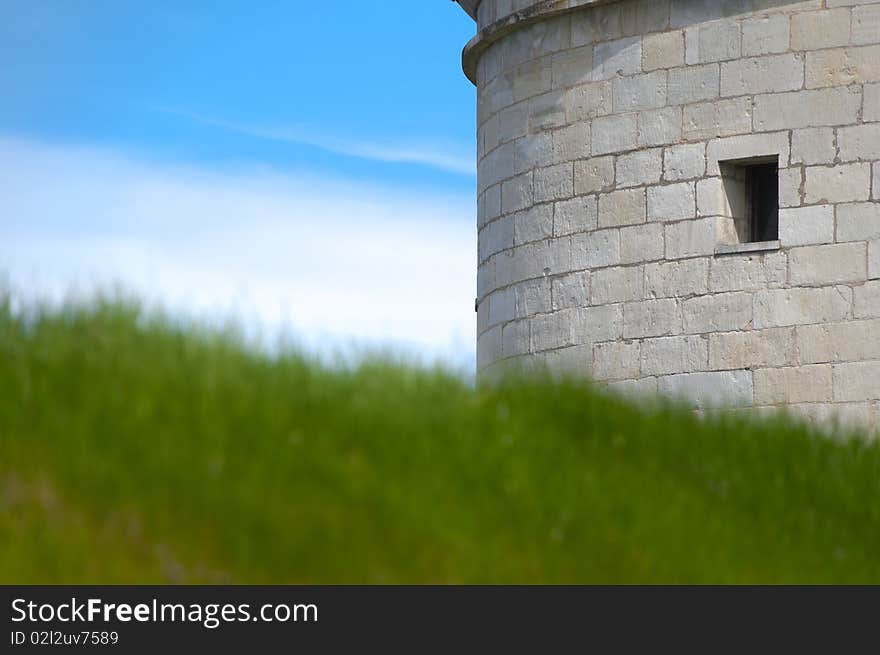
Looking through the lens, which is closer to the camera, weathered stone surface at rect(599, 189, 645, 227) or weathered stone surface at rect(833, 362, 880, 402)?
weathered stone surface at rect(833, 362, 880, 402)

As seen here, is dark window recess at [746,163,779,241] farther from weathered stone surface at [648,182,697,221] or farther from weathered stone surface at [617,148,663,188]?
weathered stone surface at [617,148,663,188]

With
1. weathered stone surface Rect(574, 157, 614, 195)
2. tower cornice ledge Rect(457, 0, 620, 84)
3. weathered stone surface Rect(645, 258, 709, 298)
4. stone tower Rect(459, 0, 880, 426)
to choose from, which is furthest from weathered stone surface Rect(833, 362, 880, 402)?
tower cornice ledge Rect(457, 0, 620, 84)

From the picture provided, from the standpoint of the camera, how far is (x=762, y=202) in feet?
39.7

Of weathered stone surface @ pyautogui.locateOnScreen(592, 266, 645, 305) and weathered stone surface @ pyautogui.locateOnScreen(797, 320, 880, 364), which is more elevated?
weathered stone surface @ pyautogui.locateOnScreen(592, 266, 645, 305)

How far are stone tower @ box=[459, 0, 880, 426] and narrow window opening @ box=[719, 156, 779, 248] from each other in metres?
0.02

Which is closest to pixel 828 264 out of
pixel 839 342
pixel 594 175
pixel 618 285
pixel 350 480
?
pixel 839 342

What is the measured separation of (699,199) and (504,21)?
8.08ft

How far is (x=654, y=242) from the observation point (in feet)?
39.9

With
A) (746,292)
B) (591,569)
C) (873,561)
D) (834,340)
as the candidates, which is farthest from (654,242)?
(591,569)

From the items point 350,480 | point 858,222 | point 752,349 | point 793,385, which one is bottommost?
point 350,480

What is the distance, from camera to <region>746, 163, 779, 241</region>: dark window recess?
12070 mm

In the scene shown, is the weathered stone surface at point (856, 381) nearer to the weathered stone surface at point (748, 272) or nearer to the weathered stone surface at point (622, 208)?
the weathered stone surface at point (748, 272)

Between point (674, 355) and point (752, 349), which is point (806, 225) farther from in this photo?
point (674, 355)
